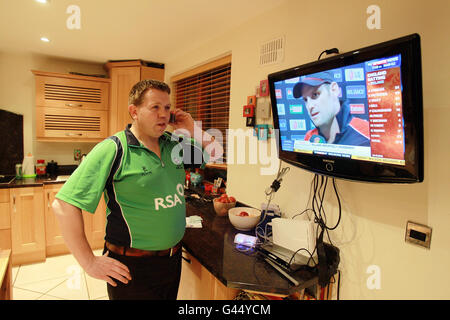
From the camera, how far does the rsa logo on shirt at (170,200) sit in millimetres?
1188

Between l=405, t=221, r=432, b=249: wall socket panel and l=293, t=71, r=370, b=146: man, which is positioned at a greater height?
l=293, t=71, r=370, b=146: man

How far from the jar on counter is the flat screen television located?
10.7 feet

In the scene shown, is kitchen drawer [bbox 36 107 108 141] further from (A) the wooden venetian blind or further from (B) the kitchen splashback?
(A) the wooden venetian blind

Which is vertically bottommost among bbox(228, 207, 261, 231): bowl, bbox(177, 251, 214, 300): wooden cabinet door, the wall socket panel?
bbox(177, 251, 214, 300): wooden cabinet door

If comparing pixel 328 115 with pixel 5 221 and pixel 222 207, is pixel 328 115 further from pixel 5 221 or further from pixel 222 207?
pixel 5 221

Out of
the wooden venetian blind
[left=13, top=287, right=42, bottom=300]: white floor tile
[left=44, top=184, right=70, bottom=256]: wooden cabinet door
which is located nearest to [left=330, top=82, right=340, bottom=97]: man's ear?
the wooden venetian blind

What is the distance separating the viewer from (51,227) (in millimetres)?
3096

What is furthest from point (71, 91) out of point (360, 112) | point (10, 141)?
point (360, 112)

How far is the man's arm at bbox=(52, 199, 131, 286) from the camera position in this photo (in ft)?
3.31

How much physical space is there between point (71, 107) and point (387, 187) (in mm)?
3565

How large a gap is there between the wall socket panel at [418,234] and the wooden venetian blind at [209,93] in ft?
5.55

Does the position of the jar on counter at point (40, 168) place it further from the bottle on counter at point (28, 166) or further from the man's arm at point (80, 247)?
the man's arm at point (80, 247)

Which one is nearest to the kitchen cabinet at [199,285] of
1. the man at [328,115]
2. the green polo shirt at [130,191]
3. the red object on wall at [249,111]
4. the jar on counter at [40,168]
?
the green polo shirt at [130,191]

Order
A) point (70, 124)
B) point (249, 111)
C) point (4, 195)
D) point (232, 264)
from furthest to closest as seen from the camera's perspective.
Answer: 1. point (70, 124)
2. point (4, 195)
3. point (249, 111)
4. point (232, 264)
